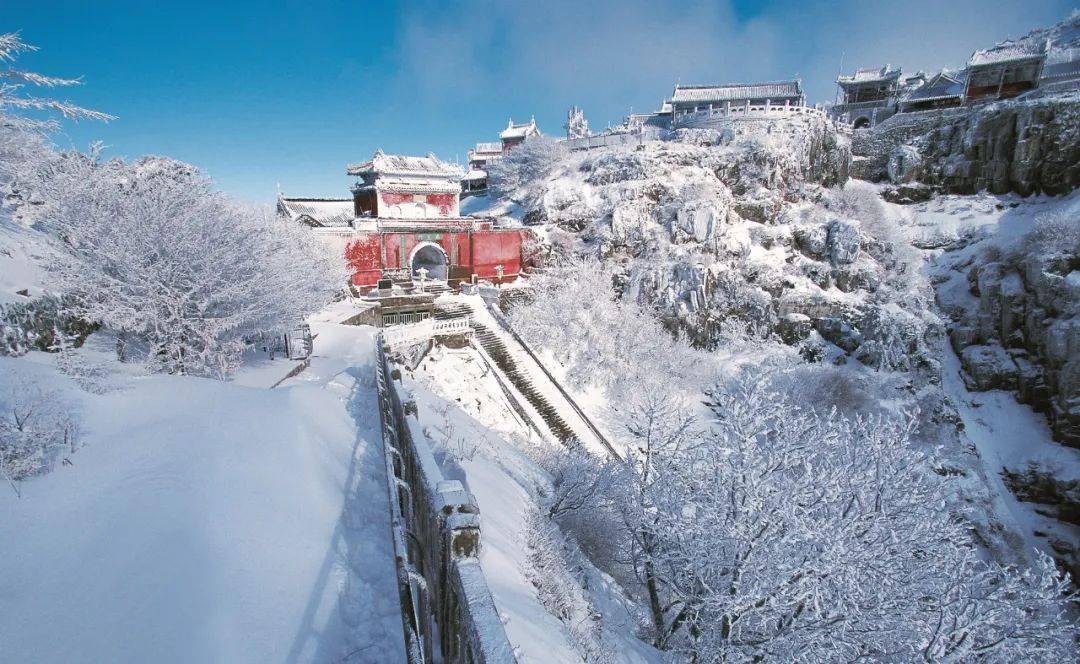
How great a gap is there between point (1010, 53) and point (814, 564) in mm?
48505

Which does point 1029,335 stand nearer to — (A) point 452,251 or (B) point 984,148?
(B) point 984,148

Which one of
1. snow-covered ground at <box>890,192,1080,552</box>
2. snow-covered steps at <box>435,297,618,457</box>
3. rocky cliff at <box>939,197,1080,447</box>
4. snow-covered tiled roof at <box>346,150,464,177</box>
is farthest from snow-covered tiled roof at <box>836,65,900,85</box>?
snow-covered steps at <box>435,297,618,457</box>

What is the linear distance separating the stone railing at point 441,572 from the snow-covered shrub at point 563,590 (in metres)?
1.67

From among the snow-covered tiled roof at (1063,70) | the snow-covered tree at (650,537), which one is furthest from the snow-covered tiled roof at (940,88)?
the snow-covered tree at (650,537)

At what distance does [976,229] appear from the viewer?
30.1m

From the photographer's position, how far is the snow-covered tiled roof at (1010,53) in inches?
1330

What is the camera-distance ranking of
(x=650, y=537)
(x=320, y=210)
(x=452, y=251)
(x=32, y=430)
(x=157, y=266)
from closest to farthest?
(x=32, y=430), (x=650, y=537), (x=157, y=266), (x=452, y=251), (x=320, y=210)

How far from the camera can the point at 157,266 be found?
1016 cm

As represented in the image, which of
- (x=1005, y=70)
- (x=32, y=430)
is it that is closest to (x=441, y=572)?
(x=32, y=430)

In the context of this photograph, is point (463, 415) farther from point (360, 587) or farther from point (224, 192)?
point (224, 192)

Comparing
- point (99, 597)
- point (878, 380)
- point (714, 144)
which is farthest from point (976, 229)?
point (99, 597)

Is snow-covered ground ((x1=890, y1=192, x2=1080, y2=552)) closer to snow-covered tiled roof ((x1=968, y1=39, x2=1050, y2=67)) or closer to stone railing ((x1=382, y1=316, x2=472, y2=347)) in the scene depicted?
snow-covered tiled roof ((x1=968, y1=39, x2=1050, y2=67))

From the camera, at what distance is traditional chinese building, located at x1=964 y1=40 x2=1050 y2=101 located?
112ft

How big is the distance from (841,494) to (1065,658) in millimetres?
3387
